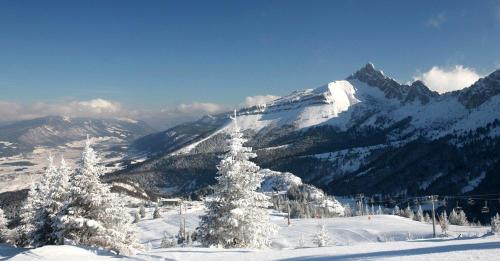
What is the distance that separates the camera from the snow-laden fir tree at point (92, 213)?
41.0 metres

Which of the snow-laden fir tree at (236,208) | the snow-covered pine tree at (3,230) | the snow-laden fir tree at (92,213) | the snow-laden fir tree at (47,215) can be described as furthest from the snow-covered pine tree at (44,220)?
the snow-covered pine tree at (3,230)

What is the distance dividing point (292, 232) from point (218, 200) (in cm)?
11553

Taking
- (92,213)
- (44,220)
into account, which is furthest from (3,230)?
(92,213)

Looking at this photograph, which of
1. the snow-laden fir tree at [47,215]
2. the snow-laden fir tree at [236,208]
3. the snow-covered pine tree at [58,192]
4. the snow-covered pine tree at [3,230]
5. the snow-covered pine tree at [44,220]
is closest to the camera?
the snow-laden fir tree at [236,208]

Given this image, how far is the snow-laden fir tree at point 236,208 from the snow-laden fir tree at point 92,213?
6999 millimetres

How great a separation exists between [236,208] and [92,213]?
39.9ft

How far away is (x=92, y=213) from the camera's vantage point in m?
42.1

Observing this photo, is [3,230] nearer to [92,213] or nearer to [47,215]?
[47,215]

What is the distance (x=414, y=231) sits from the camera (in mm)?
137875

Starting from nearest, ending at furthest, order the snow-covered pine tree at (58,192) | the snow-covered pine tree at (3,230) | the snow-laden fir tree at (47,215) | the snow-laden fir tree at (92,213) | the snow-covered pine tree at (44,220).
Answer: the snow-laden fir tree at (92,213) → the snow-covered pine tree at (58,192) → the snow-laden fir tree at (47,215) → the snow-covered pine tree at (44,220) → the snow-covered pine tree at (3,230)

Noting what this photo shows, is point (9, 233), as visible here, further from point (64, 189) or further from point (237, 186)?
point (237, 186)

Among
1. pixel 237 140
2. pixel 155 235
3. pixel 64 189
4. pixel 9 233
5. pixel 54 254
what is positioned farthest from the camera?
pixel 155 235

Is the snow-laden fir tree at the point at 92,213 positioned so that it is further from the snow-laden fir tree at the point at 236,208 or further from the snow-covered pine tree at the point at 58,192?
the snow-laden fir tree at the point at 236,208

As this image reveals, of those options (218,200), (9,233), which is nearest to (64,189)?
(218,200)
